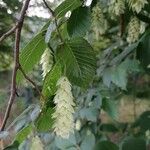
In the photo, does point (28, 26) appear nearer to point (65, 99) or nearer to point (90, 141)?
point (90, 141)

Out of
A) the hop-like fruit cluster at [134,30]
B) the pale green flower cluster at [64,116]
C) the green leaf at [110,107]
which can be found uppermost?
the pale green flower cluster at [64,116]

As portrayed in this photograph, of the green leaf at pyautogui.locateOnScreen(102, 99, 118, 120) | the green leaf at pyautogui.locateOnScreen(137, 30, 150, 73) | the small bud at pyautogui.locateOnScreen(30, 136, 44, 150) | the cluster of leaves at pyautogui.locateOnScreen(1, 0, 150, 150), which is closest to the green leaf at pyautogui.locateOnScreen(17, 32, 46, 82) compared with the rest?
the cluster of leaves at pyautogui.locateOnScreen(1, 0, 150, 150)

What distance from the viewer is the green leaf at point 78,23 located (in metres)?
0.76

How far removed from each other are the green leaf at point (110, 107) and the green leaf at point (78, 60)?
550 millimetres

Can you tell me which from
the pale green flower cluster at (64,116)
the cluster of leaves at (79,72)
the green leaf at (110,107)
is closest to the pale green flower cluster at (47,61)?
the cluster of leaves at (79,72)

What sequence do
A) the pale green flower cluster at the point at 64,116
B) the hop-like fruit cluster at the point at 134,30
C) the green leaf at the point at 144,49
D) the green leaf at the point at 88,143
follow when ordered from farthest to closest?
the green leaf at the point at 88,143, the green leaf at the point at 144,49, the hop-like fruit cluster at the point at 134,30, the pale green flower cluster at the point at 64,116

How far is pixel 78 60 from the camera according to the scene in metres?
0.68

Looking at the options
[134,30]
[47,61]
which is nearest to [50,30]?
[47,61]

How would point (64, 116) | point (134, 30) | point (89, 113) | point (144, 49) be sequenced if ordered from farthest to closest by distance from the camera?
point (89, 113) → point (144, 49) → point (134, 30) → point (64, 116)

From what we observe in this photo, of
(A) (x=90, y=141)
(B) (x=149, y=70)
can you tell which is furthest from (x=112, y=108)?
(B) (x=149, y=70)

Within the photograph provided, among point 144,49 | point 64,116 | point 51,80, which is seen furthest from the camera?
point 144,49

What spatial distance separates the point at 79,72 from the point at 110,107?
58 cm

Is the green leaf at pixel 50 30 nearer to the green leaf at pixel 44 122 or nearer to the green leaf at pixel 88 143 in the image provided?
the green leaf at pixel 44 122

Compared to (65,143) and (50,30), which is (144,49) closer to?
(65,143)
